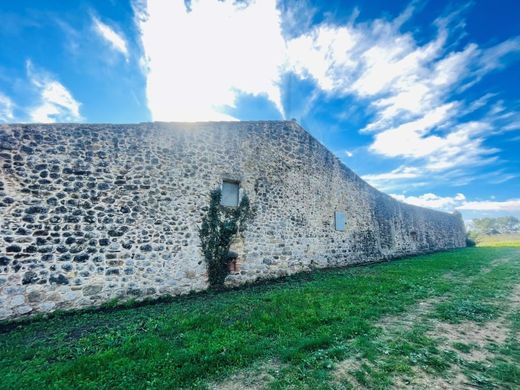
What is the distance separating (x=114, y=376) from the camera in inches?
134

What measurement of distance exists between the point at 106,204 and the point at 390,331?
7.40m

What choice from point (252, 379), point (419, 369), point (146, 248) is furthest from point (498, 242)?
point (252, 379)

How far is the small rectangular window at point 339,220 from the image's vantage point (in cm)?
1284

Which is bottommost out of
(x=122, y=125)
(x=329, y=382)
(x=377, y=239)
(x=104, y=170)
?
(x=329, y=382)

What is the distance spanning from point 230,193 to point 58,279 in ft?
17.7

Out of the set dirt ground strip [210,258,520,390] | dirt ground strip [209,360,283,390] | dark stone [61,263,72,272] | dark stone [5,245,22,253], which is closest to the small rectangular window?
dirt ground strip [210,258,520,390]

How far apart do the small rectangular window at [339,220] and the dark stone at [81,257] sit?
10345 millimetres

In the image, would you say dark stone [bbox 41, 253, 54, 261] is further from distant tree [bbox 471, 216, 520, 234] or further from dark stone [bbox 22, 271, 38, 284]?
distant tree [bbox 471, 216, 520, 234]

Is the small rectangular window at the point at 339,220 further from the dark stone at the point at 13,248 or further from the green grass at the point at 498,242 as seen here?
the green grass at the point at 498,242

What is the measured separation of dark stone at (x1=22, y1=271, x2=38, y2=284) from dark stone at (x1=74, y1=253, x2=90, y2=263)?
0.81 metres

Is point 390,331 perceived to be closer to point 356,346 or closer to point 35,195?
point 356,346

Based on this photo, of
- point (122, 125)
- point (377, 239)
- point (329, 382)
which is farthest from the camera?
point (377, 239)

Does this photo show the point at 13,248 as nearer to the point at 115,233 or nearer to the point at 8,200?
the point at 8,200

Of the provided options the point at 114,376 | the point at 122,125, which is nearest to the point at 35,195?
the point at 122,125
